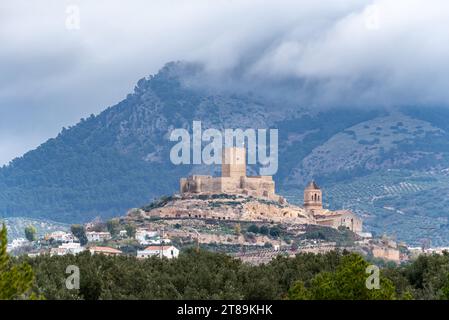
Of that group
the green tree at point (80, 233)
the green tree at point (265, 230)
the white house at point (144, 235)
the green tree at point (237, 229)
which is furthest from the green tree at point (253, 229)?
the green tree at point (80, 233)

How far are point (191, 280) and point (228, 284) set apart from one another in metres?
2.70

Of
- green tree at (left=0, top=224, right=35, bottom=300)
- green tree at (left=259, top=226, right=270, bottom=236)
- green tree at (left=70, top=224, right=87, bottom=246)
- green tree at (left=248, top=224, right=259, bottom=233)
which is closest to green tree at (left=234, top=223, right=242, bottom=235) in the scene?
green tree at (left=248, top=224, right=259, bottom=233)

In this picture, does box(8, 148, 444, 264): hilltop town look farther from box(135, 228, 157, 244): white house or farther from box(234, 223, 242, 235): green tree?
box(234, 223, 242, 235): green tree

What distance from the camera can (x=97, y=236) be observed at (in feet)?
590

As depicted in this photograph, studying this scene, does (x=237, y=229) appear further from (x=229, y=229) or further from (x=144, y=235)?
(x=144, y=235)

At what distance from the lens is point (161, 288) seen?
52156 mm

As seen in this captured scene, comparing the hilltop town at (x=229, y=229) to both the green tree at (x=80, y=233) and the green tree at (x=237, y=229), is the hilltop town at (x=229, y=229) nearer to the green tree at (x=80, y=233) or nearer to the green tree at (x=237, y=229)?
the green tree at (x=80, y=233)

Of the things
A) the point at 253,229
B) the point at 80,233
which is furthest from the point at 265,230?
the point at 80,233

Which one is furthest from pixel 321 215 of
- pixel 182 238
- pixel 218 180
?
pixel 182 238

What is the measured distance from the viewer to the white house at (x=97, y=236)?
580ft

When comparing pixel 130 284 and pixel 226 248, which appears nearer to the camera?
pixel 130 284
